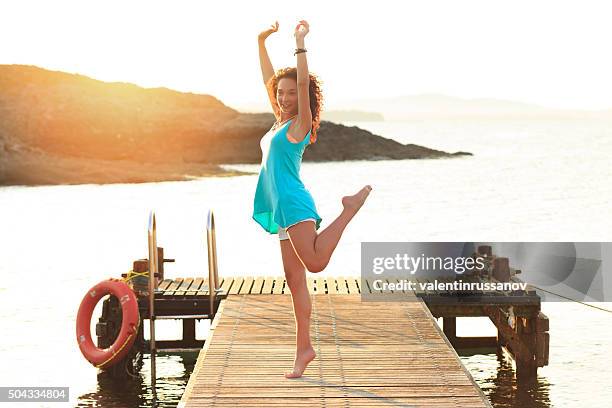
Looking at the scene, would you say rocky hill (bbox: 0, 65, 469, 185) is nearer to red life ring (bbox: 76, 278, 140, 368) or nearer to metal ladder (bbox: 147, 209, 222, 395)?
red life ring (bbox: 76, 278, 140, 368)

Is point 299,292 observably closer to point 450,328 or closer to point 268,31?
point 268,31

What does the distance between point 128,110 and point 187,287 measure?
124139 mm

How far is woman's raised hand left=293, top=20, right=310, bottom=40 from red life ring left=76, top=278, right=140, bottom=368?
18.4 feet

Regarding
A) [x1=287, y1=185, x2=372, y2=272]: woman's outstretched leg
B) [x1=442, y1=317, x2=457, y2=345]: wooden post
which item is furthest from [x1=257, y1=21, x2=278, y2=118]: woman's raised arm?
[x1=442, y1=317, x2=457, y2=345]: wooden post

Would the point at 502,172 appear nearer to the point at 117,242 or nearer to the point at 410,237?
the point at 410,237

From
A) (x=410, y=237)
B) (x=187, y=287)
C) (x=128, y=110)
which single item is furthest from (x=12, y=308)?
(x=128, y=110)

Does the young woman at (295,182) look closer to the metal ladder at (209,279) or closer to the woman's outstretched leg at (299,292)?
the woman's outstretched leg at (299,292)

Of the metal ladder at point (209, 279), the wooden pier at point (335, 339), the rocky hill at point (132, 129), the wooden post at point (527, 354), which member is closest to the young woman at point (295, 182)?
the wooden pier at point (335, 339)

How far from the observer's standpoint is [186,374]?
15.7 metres

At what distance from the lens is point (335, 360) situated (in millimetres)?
9664

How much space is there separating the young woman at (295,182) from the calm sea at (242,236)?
642 cm

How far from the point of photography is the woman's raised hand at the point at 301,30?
7820 millimetres

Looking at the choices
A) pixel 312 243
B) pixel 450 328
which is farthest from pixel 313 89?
pixel 450 328

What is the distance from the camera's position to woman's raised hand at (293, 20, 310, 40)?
7820 mm
